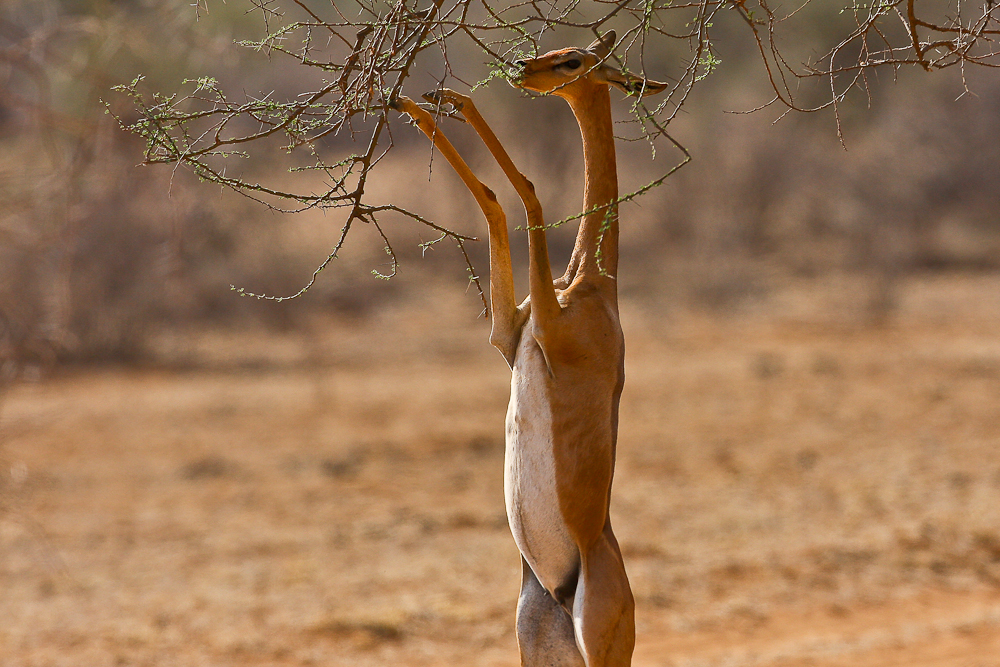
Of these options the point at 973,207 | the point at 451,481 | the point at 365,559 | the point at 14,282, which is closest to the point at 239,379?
the point at 14,282

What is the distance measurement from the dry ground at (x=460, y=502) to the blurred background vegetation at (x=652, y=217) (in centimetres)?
107

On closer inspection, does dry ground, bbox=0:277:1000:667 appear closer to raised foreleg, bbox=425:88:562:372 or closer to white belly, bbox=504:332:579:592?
white belly, bbox=504:332:579:592

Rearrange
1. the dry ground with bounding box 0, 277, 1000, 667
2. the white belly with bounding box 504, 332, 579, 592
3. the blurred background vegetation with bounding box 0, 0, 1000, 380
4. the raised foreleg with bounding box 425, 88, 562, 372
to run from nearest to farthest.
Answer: the raised foreleg with bounding box 425, 88, 562, 372 → the white belly with bounding box 504, 332, 579, 592 → the dry ground with bounding box 0, 277, 1000, 667 → the blurred background vegetation with bounding box 0, 0, 1000, 380

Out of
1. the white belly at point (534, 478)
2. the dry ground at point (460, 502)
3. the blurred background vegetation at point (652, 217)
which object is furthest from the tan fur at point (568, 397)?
the blurred background vegetation at point (652, 217)

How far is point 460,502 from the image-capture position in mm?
9891

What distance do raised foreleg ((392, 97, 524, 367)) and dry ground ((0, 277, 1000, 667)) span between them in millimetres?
3785

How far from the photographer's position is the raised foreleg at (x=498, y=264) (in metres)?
3.34

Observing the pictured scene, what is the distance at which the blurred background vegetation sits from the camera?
47.2 ft

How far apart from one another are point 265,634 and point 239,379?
25.5 feet

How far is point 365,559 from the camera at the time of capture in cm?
855

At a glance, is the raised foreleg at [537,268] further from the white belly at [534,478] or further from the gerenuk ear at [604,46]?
the gerenuk ear at [604,46]

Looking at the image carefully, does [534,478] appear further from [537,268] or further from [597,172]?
[597,172]

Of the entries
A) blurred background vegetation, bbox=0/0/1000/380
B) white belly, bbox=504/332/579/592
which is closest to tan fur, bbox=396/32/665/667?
white belly, bbox=504/332/579/592

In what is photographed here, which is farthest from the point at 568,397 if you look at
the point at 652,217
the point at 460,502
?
the point at 652,217
